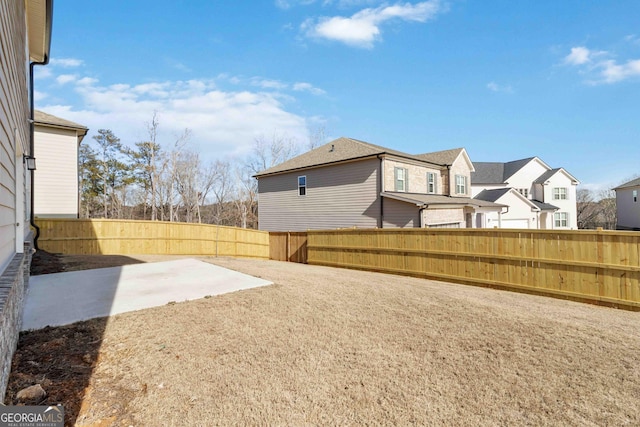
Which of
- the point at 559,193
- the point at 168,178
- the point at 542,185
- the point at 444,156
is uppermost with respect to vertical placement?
the point at 168,178

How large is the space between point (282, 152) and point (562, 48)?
2624cm

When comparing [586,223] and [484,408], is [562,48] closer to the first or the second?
[484,408]

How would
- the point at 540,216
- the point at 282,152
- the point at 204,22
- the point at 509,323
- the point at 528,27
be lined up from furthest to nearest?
the point at 282,152 < the point at 540,216 < the point at 204,22 < the point at 528,27 < the point at 509,323

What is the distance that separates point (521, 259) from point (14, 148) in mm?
10338

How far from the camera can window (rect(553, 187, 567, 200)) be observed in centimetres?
3072

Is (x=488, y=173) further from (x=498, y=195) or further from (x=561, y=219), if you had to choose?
(x=498, y=195)

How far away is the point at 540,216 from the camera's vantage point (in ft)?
95.7

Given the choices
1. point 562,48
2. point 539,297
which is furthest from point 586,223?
point 539,297

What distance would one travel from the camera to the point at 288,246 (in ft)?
50.0

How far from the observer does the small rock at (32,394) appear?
2.54 meters

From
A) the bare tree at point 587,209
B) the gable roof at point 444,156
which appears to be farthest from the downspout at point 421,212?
the bare tree at point 587,209

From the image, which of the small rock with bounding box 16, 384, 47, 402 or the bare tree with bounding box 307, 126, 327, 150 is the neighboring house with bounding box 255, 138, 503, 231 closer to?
the small rock with bounding box 16, 384, 47, 402

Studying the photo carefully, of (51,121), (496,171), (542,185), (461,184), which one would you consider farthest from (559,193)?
(51,121)

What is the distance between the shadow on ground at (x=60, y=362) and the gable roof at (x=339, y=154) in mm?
14390
